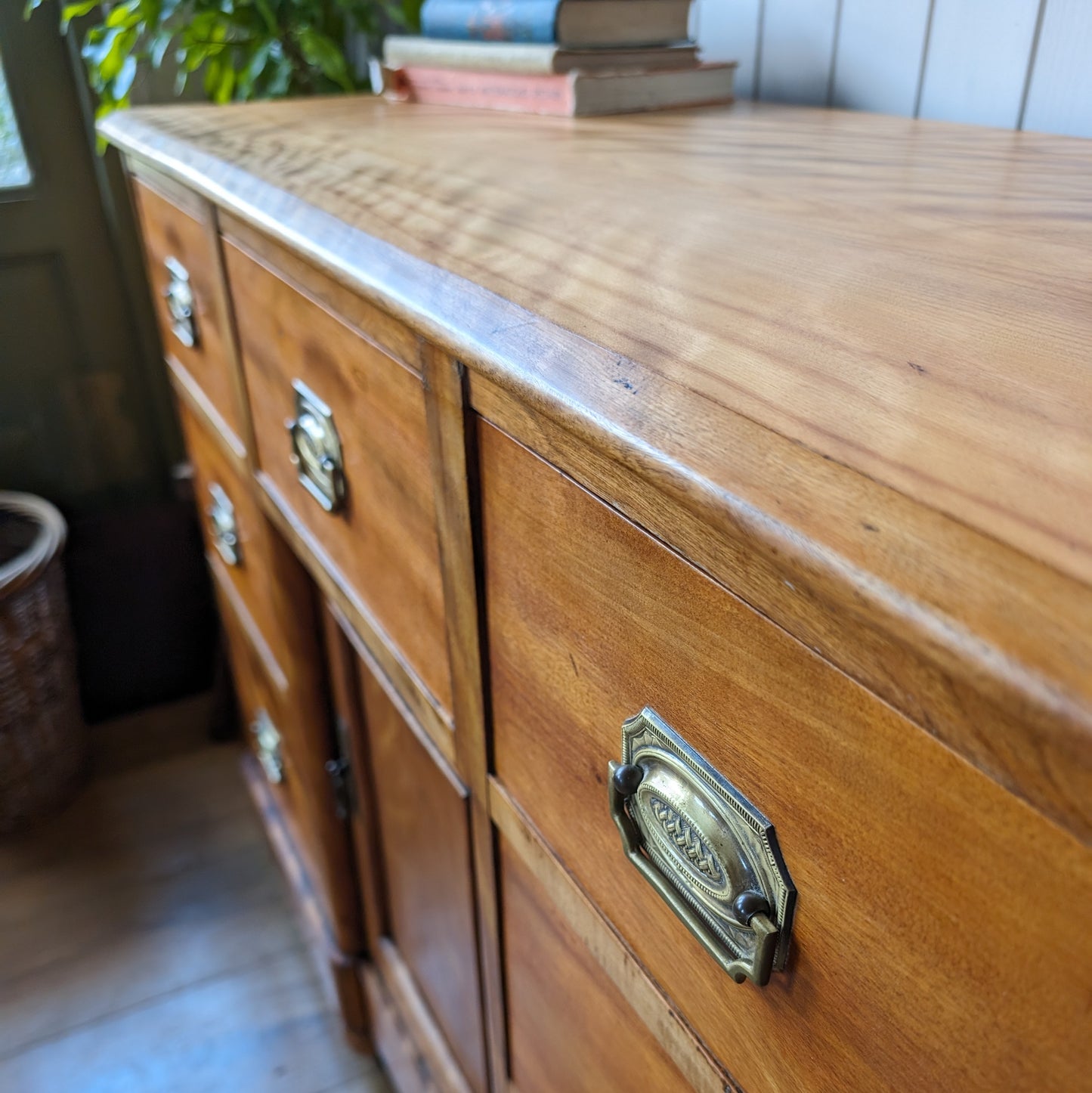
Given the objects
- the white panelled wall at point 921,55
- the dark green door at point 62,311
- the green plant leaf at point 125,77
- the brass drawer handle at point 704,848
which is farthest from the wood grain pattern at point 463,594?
the dark green door at point 62,311

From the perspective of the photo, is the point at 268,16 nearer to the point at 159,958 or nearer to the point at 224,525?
the point at 224,525

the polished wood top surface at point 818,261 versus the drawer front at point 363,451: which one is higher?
the polished wood top surface at point 818,261

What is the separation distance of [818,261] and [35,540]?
1.35 m

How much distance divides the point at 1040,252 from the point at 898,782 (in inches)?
9.8

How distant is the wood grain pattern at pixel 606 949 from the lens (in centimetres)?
37

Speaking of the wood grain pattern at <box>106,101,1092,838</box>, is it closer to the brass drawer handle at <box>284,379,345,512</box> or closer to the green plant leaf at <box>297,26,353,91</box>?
the brass drawer handle at <box>284,379,345,512</box>

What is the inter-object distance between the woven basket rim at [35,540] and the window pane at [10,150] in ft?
1.46

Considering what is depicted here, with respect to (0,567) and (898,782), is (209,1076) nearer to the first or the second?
(0,567)

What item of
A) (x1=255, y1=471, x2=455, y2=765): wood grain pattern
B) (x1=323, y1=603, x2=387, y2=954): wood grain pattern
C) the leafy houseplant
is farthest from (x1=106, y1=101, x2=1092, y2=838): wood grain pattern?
the leafy houseplant

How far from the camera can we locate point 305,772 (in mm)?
939

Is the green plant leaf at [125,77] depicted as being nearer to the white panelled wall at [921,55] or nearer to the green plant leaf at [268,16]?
the green plant leaf at [268,16]

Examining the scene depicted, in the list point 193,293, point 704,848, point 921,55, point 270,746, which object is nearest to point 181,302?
point 193,293

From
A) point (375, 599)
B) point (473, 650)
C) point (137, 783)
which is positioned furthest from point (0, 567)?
point (473, 650)

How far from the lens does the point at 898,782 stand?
0.23 metres
